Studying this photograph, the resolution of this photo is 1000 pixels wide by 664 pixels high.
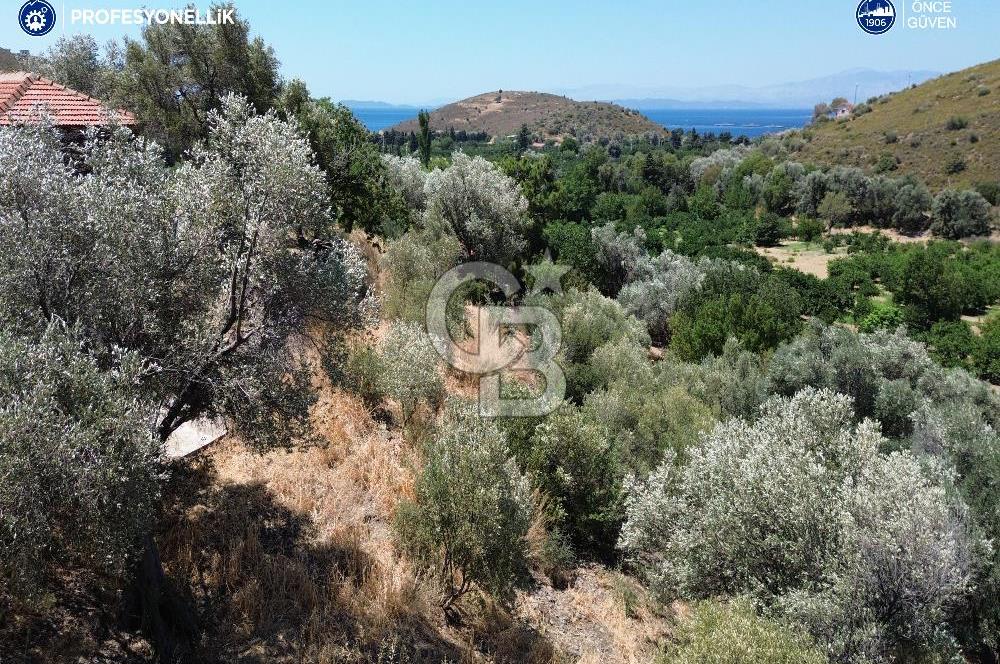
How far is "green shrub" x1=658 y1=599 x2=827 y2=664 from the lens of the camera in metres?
5.64

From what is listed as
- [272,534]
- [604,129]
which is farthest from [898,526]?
[604,129]

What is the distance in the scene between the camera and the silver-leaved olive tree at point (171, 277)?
5207 millimetres

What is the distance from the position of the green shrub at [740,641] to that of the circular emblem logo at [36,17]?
18670 millimetres

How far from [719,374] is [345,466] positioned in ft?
36.0

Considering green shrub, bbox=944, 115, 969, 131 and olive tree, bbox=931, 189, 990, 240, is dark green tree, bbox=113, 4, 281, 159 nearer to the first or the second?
olive tree, bbox=931, 189, 990, 240

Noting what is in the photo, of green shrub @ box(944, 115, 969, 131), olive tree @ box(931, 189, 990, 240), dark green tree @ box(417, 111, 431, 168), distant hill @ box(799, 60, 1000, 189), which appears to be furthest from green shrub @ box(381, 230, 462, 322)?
green shrub @ box(944, 115, 969, 131)

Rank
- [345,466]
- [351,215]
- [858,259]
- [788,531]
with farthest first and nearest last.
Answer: [858,259] → [351,215] → [345,466] → [788,531]

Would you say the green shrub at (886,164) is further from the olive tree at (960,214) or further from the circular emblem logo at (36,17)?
the circular emblem logo at (36,17)

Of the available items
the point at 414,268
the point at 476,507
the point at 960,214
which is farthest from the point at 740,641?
the point at 960,214

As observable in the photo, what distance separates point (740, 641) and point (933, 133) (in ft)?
290

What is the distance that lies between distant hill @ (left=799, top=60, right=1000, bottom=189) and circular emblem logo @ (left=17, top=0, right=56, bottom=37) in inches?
2995

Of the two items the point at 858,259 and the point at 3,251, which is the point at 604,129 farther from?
the point at 3,251

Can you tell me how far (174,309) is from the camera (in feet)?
21.0

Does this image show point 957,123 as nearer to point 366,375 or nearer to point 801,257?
point 801,257
